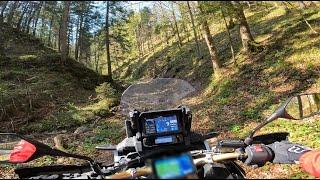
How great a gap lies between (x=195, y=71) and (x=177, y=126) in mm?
26155

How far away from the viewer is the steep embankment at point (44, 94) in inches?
739

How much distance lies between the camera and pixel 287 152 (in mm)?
3064

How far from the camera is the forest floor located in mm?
14211

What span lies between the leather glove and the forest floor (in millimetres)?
5442

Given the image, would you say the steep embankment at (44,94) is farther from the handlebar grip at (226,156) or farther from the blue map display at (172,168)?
the blue map display at (172,168)

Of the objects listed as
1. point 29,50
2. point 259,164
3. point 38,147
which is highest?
point 29,50

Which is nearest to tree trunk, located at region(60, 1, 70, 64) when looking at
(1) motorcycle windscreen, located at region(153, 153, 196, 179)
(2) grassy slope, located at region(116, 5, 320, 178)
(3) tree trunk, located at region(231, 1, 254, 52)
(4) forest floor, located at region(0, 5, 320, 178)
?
(4) forest floor, located at region(0, 5, 320, 178)

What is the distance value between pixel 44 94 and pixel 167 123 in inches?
780

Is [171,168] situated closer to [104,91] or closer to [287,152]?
[287,152]

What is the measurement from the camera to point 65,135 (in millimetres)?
16469

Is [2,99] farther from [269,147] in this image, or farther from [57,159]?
[269,147]

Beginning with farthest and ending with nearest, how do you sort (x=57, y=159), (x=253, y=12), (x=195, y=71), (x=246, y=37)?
1. (x=253, y=12)
2. (x=195, y=71)
3. (x=246, y=37)
4. (x=57, y=159)

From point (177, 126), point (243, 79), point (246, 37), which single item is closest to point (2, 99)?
point (243, 79)

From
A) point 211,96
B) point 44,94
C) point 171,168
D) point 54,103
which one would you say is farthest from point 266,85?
point 171,168
